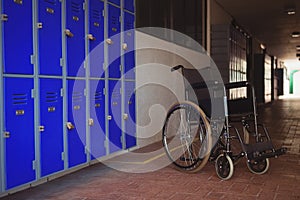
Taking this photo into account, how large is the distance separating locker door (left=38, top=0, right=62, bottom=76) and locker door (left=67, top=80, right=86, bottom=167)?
11.0 inches

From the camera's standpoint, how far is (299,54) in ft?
67.7

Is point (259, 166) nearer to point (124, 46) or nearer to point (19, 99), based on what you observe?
point (124, 46)

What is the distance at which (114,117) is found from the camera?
4.06 m

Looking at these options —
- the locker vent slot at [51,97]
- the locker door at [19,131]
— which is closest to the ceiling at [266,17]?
the locker vent slot at [51,97]

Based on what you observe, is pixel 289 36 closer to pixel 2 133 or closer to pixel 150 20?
pixel 150 20

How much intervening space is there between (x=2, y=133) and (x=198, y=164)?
5.34 ft

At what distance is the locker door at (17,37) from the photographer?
2.54 metres

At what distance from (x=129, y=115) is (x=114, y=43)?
0.87m

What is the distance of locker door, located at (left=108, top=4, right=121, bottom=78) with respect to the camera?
398 cm

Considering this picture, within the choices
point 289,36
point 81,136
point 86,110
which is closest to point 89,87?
point 86,110

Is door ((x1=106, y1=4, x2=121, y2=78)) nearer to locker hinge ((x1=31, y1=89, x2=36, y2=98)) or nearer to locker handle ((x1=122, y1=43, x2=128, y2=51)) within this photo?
locker handle ((x1=122, y1=43, x2=128, y2=51))

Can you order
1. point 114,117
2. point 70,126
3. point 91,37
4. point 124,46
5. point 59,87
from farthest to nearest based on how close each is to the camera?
point 124,46 < point 114,117 < point 91,37 < point 70,126 < point 59,87

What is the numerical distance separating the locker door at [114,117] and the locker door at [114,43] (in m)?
0.13

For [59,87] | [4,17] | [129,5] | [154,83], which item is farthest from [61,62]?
[154,83]
